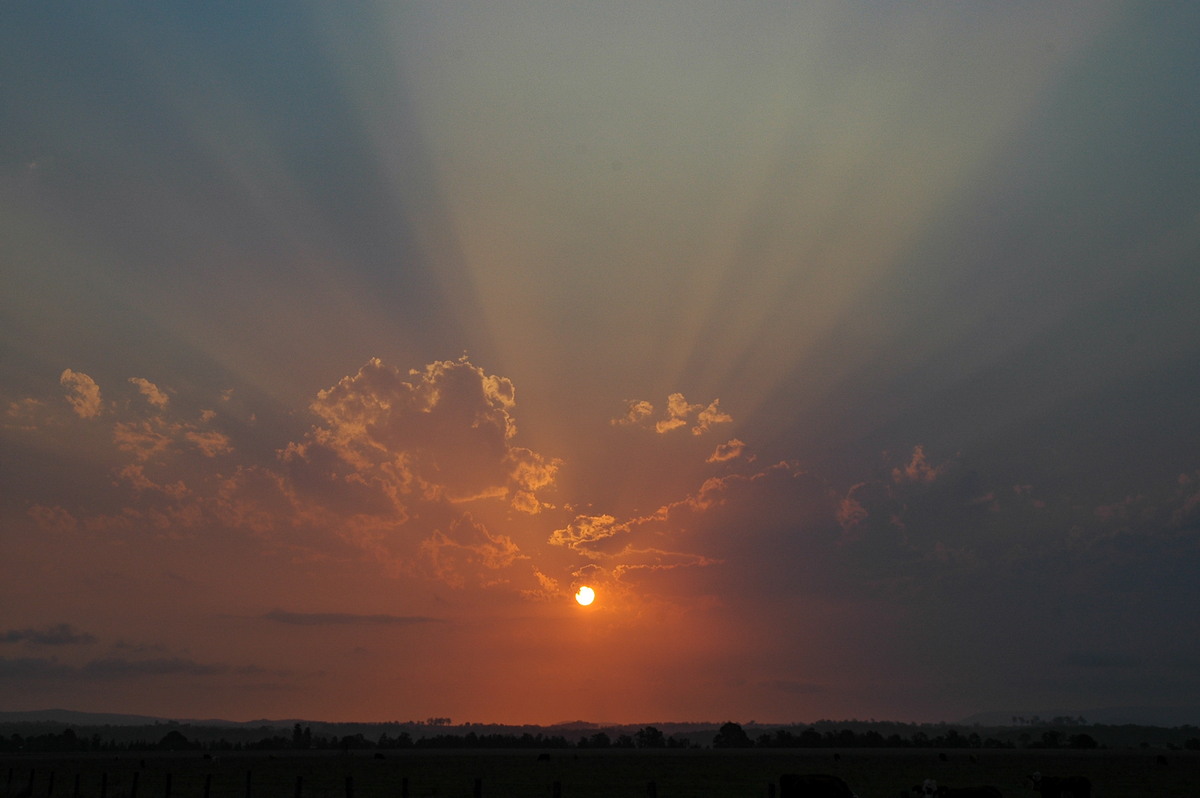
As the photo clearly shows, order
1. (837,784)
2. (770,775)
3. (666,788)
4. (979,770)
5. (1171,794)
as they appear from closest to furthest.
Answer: (837,784)
(1171,794)
(666,788)
(770,775)
(979,770)

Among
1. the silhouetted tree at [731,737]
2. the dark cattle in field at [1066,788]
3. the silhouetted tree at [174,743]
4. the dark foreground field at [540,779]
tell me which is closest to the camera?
the dark cattle in field at [1066,788]

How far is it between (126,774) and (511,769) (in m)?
33.2

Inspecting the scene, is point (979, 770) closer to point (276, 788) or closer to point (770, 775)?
point (770, 775)

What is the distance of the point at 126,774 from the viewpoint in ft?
258

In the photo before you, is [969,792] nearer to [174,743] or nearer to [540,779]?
[540,779]

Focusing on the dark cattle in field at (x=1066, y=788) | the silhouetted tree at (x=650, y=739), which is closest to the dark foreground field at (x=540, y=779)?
the dark cattle in field at (x=1066, y=788)

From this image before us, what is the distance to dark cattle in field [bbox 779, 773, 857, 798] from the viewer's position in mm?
38500

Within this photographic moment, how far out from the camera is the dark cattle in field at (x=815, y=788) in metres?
38.5

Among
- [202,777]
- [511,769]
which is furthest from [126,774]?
[511,769]

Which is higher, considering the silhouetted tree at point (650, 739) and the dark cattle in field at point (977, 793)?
the silhouetted tree at point (650, 739)

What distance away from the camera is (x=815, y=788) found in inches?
1526

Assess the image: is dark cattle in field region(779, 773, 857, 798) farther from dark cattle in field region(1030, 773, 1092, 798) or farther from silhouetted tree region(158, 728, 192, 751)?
silhouetted tree region(158, 728, 192, 751)

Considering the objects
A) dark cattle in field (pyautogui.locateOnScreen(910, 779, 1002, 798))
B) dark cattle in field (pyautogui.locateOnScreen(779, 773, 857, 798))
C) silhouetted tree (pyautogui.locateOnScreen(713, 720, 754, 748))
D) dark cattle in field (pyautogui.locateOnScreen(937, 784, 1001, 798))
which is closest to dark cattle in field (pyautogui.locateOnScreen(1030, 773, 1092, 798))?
dark cattle in field (pyautogui.locateOnScreen(910, 779, 1002, 798))

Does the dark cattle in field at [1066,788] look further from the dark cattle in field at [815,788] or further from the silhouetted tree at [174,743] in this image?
the silhouetted tree at [174,743]
